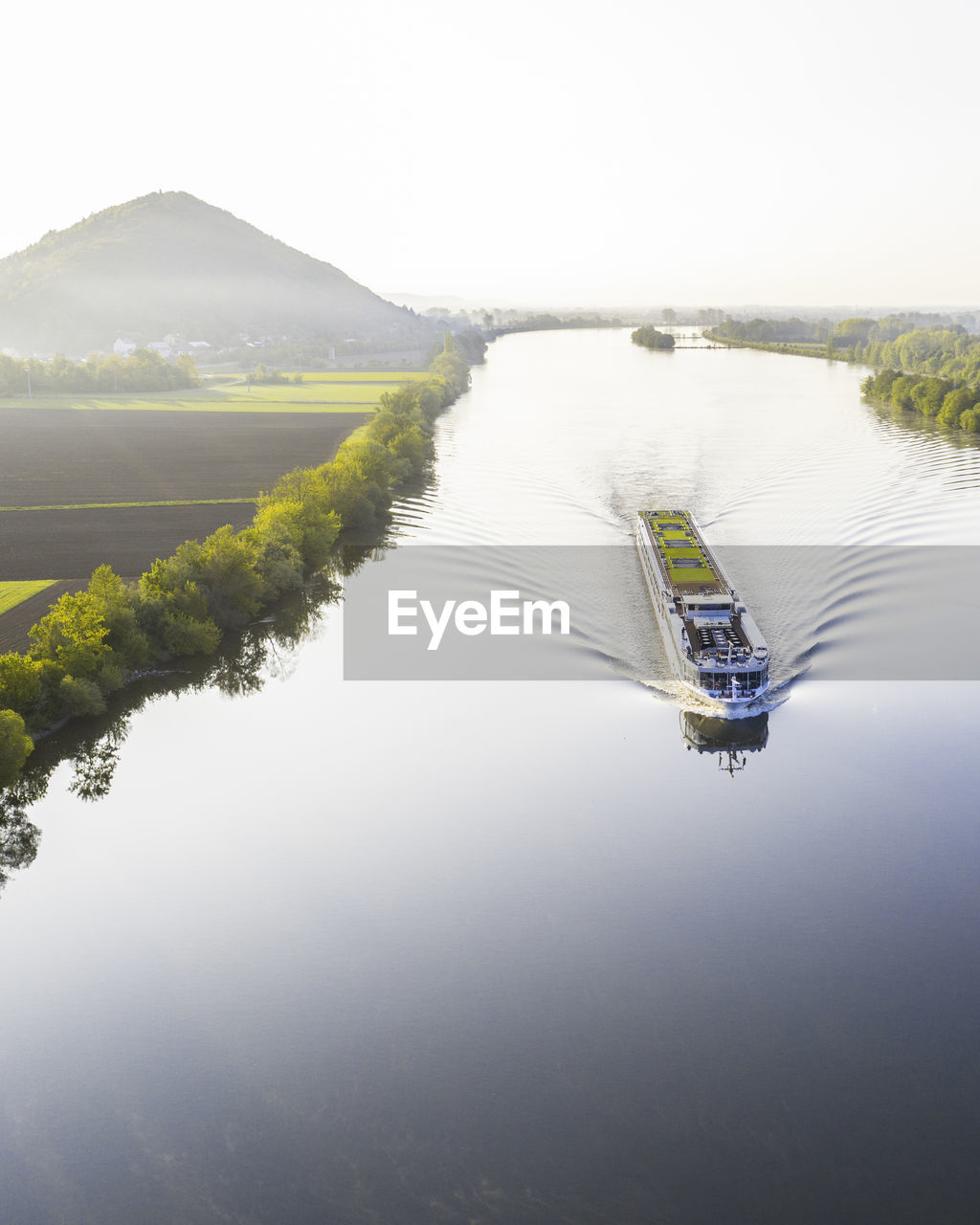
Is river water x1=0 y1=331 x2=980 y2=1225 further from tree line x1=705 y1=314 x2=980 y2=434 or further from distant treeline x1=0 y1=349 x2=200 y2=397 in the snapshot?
distant treeline x1=0 y1=349 x2=200 y2=397

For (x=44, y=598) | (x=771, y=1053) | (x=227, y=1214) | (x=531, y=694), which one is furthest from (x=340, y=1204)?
(x=44, y=598)

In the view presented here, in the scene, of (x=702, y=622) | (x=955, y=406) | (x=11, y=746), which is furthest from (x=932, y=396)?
(x=11, y=746)

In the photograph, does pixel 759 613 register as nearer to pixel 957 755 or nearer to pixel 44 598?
pixel 957 755

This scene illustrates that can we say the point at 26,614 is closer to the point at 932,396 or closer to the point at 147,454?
the point at 147,454

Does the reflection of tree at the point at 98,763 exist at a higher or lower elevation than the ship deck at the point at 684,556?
lower

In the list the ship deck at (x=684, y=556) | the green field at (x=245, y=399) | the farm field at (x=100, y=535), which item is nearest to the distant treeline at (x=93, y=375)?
the green field at (x=245, y=399)

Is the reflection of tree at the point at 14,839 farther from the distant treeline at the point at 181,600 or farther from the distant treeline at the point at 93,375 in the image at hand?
the distant treeline at the point at 93,375
